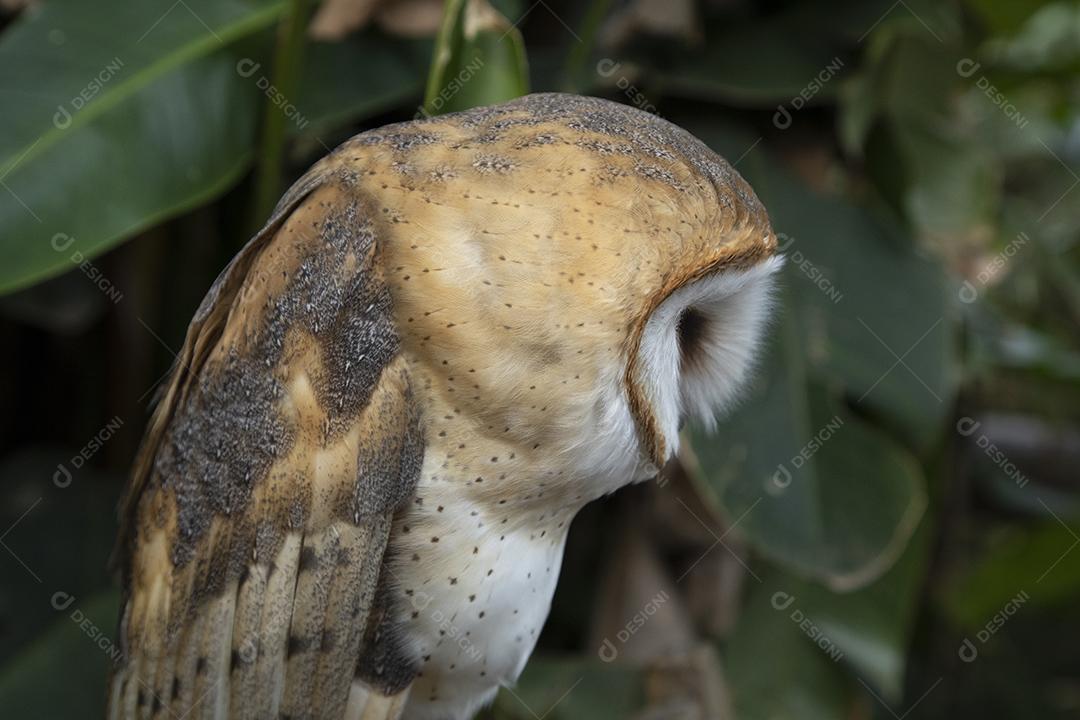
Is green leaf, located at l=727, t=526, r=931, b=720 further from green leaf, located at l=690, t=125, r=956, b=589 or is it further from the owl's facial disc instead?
the owl's facial disc

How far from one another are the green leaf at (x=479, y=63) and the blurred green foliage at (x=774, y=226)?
23 mm

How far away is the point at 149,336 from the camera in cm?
171

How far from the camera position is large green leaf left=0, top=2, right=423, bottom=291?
115cm

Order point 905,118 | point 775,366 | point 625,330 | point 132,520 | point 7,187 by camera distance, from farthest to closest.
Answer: point 905,118, point 775,366, point 7,187, point 132,520, point 625,330

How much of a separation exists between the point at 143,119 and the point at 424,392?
65 cm

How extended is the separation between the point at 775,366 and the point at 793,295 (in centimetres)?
12

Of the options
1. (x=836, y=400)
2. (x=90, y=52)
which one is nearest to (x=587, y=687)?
(x=836, y=400)

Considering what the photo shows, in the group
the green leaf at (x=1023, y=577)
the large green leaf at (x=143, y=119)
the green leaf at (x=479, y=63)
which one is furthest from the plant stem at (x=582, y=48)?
the green leaf at (x=1023, y=577)

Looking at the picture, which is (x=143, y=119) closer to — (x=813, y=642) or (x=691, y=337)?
(x=691, y=337)

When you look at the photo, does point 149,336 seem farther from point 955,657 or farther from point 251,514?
point 955,657

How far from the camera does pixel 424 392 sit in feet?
2.76

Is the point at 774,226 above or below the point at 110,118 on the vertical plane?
below

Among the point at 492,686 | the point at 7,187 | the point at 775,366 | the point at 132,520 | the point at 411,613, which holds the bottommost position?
the point at 775,366

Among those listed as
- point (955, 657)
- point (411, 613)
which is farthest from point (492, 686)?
point (955, 657)
